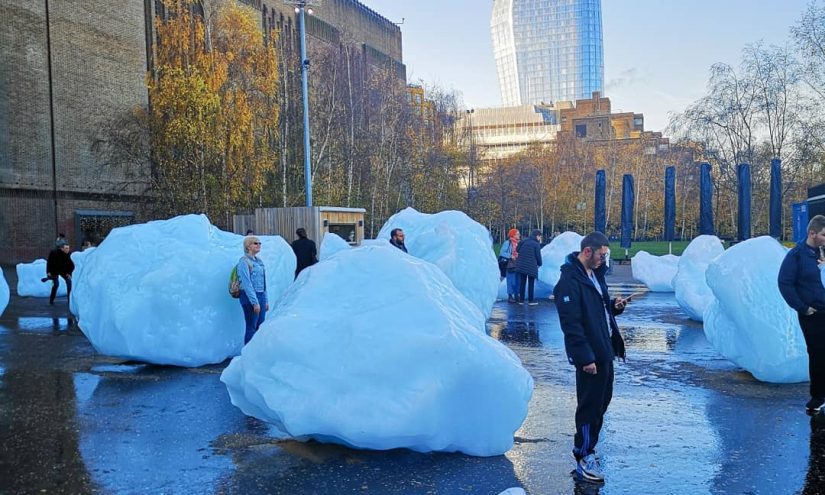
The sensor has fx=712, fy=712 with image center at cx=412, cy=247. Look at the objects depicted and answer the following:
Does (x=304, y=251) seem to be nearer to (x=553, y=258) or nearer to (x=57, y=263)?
(x=57, y=263)

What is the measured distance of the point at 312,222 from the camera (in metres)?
21.5

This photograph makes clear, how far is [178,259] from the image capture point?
9688mm

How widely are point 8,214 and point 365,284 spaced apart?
25.5 meters

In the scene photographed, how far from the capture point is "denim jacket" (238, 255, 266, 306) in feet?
30.2

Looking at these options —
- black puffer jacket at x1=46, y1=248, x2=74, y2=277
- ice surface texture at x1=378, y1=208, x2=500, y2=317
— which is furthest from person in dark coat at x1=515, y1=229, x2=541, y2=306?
black puffer jacket at x1=46, y1=248, x2=74, y2=277

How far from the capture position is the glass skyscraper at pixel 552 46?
170125 millimetres

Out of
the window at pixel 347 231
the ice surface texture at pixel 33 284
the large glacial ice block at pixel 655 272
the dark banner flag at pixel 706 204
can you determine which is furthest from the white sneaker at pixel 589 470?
the dark banner flag at pixel 706 204

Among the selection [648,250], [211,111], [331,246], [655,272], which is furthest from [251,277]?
[648,250]

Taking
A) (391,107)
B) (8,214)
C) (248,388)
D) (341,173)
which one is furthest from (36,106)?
(248,388)

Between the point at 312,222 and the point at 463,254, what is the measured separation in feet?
29.4

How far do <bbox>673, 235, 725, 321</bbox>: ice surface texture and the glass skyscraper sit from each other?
539ft

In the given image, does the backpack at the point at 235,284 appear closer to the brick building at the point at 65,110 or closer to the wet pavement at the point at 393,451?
the wet pavement at the point at 393,451

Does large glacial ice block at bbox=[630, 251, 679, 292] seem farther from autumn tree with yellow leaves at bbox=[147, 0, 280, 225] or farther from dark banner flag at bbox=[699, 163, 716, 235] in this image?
autumn tree with yellow leaves at bbox=[147, 0, 280, 225]

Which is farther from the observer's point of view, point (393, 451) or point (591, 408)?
point (393, 451)
